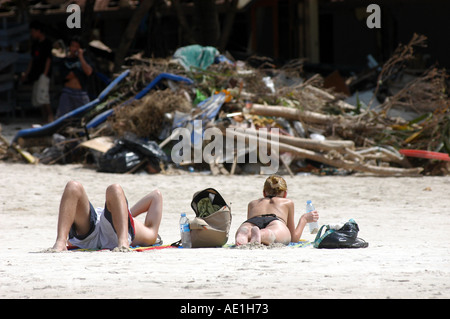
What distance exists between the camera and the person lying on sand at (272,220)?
228 inches

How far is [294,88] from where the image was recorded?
40.3ft

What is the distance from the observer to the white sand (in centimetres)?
404

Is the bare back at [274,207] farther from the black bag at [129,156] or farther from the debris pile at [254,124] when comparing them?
the black bag at [129,156]

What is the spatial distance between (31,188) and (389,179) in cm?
512

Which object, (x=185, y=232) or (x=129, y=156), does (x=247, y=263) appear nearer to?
(x=185, y=232)

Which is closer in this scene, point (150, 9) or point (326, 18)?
point (150, 9)

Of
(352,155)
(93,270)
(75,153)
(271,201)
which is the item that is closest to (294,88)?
(352,155)
